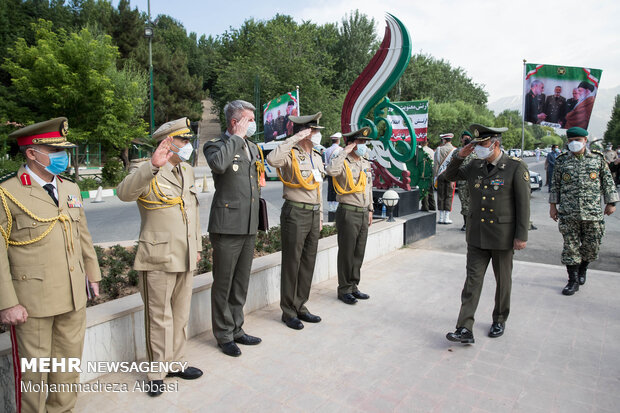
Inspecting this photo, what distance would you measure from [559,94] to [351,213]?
6.21 meters

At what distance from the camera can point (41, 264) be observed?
8.06 ft

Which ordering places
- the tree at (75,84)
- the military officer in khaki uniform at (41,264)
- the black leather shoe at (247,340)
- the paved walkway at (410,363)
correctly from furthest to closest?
the tree at (75,84), the black leather shoe at (247,340), the paved walkway at (410,363), the military officer in khaki uniform at (41,264)

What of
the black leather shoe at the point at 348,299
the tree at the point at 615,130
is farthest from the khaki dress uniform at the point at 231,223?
the tree at the point at 615,130

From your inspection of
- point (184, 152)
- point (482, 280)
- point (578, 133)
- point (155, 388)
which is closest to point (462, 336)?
point (482, 280)

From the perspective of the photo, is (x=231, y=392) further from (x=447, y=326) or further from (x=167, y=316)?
(x=447, y=326)

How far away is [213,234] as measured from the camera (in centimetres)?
360

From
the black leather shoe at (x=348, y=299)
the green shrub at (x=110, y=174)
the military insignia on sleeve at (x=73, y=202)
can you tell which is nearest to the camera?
the military insignia on sleeve at (x=73, y=202)

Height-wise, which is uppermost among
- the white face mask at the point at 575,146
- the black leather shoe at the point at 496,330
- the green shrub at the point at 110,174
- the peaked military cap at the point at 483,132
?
the peaked military cap at the point at 483,132

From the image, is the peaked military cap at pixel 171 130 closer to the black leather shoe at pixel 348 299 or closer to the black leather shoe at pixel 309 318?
the black leather shoe at pixel 309 318

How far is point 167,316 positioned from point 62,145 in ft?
4.38

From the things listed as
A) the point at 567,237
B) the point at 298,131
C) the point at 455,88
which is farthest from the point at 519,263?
the point at 455,88

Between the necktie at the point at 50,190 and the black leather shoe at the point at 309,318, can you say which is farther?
the black leather shoe at the point at 309,318

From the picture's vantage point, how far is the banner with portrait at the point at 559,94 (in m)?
8.44

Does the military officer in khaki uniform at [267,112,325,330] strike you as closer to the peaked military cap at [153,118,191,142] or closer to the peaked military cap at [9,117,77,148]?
the peaked military cap at [153,118,191,142]
